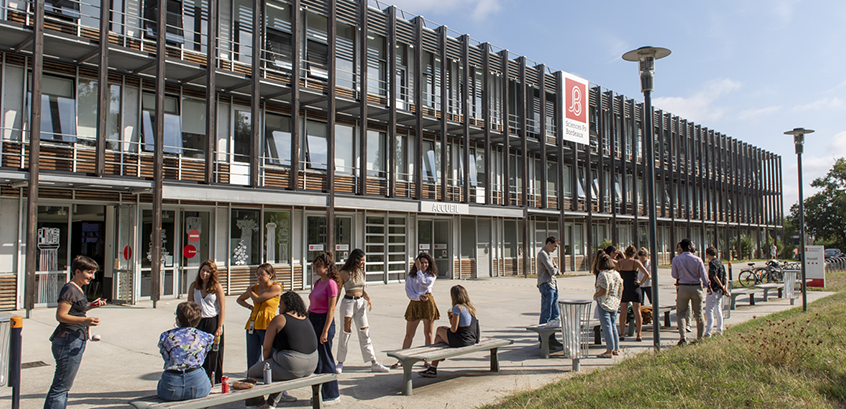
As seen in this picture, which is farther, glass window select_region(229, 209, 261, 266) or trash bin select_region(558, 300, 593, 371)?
glass window select_region(229, 209, 261, 266)

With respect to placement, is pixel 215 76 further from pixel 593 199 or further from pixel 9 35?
pixel 593 199

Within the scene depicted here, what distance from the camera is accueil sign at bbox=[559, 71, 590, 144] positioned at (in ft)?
93.3

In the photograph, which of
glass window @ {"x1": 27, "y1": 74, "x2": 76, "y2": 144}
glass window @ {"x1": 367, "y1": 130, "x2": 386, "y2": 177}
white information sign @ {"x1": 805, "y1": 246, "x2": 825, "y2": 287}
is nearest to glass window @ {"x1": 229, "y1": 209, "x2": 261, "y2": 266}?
glass window @ {"x1": 27, "y1": 74, "x2": 76, "y2": 144}

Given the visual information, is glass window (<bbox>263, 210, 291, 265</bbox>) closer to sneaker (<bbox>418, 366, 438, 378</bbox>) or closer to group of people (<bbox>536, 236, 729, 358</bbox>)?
group of people (<bbox>536, 236, 729, 358</bbox>)

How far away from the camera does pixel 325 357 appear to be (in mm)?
6078

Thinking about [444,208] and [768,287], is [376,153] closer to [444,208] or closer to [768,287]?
[444,208]

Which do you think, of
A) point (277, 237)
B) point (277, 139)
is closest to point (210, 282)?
point (277, 237)

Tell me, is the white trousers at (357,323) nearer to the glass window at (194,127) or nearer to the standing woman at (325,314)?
the standing woman at (325,314)

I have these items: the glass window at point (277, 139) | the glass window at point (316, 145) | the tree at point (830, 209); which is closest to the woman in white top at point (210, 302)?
the glass window at point (277, 139)

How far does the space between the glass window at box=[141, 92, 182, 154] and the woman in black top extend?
37.0 feet

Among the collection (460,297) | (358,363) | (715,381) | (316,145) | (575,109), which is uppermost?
(575,109)

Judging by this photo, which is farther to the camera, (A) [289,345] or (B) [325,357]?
(B) [325,357]

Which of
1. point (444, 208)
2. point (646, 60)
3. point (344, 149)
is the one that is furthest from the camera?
point (444, 208)

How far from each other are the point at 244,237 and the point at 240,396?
12.8 meters
